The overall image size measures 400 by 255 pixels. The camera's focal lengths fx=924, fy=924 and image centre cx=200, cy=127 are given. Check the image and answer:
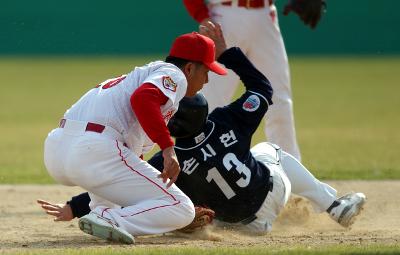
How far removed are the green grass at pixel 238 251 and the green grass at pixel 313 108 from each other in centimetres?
339

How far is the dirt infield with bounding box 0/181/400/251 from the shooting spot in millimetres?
5160

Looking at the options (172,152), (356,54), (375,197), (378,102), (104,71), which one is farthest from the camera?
(356,54)

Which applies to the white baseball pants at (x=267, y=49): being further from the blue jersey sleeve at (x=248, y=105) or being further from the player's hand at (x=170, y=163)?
the player's hand at (x=170, y=163)

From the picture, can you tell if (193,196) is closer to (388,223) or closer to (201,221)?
(201,221)

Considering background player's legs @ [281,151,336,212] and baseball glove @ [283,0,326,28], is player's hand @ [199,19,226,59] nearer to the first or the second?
background player's legs @ [281,151,336,212]

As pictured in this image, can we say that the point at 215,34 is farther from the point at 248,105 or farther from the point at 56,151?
the point at 56,151

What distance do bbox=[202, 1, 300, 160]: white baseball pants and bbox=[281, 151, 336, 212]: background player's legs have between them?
1.46m

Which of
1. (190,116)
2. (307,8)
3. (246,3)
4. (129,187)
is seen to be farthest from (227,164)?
(246,3)

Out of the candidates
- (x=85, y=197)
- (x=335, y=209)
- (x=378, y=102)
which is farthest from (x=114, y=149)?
(x=378, y=102)

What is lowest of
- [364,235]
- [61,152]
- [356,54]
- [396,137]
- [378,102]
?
[356,54]

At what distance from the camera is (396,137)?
12.2 metres

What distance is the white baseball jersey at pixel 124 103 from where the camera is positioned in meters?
4.97

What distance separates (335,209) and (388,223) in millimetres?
469

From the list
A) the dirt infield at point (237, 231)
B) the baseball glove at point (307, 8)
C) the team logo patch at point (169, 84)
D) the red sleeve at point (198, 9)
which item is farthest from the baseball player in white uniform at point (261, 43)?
the team logo patch at point (169, 84)
